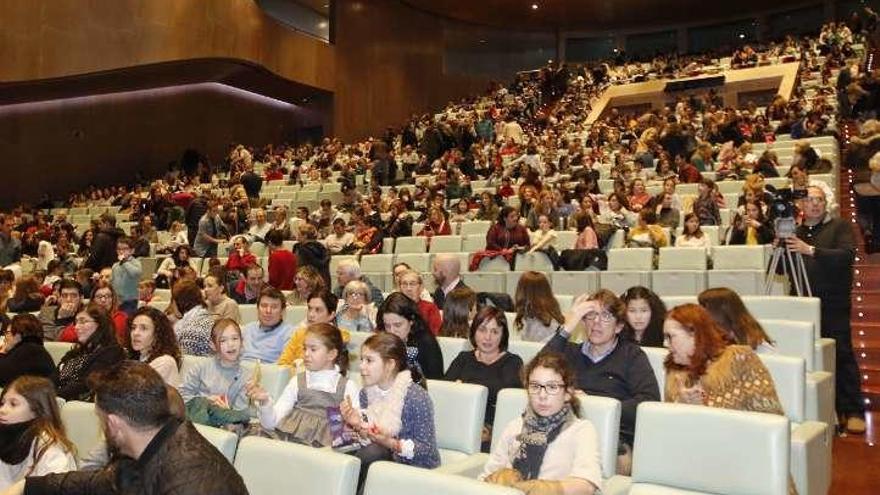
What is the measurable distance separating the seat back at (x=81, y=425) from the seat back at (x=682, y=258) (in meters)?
4.18

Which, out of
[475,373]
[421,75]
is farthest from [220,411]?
[421,75]

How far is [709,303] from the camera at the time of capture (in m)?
3.21

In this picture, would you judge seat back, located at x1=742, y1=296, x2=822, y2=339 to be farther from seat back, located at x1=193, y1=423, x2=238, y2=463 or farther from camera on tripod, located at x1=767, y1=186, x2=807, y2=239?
seat back, located at x1=193, y1=423, x2=238, y2=463

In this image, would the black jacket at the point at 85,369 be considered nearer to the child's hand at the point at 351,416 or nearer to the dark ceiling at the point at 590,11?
the child's hand at the point at 351,416

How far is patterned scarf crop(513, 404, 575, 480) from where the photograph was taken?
96.6 inches

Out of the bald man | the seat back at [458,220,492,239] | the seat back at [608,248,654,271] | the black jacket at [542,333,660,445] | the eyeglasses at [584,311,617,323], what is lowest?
the black jacket at [542,333,660,445]

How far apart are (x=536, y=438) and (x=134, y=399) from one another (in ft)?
3.87

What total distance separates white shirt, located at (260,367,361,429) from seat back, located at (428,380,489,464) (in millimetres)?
320

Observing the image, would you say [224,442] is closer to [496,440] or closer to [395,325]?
[496,440]

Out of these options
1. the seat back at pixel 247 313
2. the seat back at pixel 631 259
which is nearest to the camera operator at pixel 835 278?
the seat back at pixel 631 259

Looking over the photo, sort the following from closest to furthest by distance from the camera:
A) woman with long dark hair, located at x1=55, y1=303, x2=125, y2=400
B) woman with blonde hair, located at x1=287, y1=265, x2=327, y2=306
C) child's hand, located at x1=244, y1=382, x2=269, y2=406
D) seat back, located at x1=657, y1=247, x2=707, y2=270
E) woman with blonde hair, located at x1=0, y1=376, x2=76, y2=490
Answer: woman with blonde hair, located at x1=0, y1=376, x2=76, y2=490 < child's hand, located at x1=244, y1=382, x2=269, y2=406 < woman with long dark hair, located at x1=55, y1=303, x2=125, y2=400 < woman with blonde hair, located at x1=287, y1=265, x2=327, y2=306 < seat back, located at x1=657, y1=247, x2=707, y2=270

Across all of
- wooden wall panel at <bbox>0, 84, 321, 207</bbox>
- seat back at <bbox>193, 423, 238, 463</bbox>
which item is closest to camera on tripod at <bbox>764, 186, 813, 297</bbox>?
seat back at <bbox>193, 423, 238, 463</bbox>

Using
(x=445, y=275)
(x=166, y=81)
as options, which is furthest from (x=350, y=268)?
(x=166, y=81)

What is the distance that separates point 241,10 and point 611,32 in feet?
42.9
